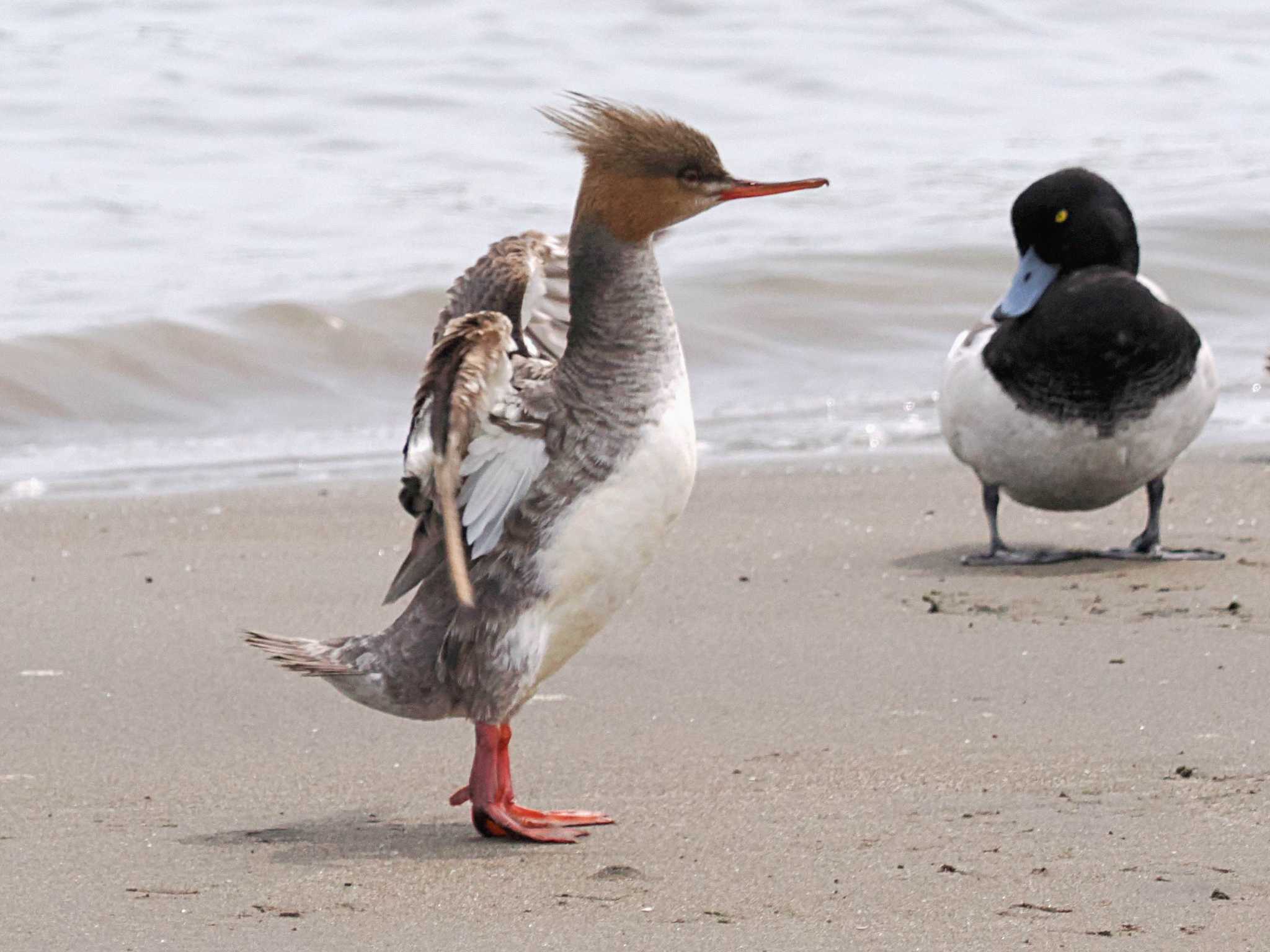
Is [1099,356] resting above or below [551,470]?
below

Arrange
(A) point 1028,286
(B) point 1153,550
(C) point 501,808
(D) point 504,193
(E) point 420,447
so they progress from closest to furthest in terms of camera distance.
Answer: (E) point 420,447 < (C) point 501,808 < (B) point 1153,550 < (A) point 1028,286 < (D) point 504,193

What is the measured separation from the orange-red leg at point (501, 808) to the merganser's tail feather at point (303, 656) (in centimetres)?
28

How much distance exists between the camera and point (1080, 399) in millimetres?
6035

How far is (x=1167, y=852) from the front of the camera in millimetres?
3361

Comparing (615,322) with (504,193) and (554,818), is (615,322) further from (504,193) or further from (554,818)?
(504,193)

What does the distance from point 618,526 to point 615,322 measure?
369 mm

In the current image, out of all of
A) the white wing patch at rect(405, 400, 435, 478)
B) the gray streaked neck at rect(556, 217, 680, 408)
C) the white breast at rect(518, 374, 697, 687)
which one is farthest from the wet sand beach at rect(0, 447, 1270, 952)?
the gray streaked neck at rect(556, 217, 680, 408)

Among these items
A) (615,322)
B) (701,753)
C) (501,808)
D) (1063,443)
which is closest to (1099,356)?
(1063,443)

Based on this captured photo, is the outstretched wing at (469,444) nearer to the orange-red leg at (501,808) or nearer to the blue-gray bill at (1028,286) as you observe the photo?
the orange-red leg at (501,808)

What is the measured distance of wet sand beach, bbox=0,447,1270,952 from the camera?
3.15m

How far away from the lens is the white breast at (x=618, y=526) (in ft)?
11.8

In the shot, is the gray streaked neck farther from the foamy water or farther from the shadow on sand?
the foamy water

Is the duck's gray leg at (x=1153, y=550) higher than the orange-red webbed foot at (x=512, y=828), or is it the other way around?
the orange-red webbed foot at (x=512, y=828)

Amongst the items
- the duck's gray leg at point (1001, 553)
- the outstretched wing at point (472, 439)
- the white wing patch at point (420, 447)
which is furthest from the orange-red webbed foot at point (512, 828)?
the duck's gray leg at point (1001, 553)
